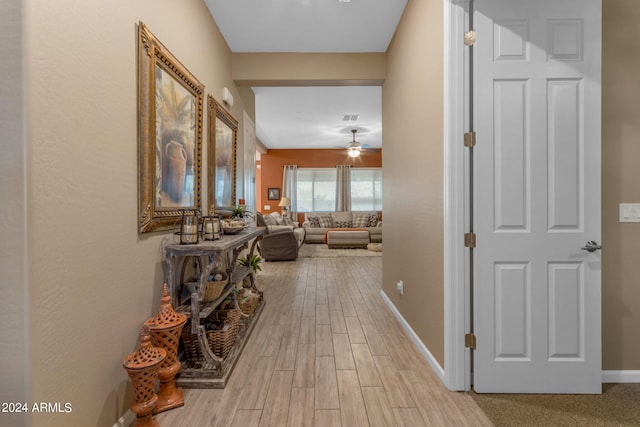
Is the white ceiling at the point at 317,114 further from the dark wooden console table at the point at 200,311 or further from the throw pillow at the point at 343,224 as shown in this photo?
the dark wooden console table at the point at 200,311

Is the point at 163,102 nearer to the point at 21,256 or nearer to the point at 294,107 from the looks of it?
the point at 21,256

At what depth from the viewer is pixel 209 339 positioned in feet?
7.06

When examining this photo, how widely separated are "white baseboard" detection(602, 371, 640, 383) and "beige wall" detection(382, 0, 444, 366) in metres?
1.08

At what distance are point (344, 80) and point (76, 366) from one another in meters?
3.45

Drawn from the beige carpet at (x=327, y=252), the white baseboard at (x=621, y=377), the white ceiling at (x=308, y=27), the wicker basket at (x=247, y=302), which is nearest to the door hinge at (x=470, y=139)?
the white ceiling at (x=308, y=27)

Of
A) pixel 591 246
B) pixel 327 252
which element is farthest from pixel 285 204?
pixel 591 246

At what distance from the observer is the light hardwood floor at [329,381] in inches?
66.0

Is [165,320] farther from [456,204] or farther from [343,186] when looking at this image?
[343,186]

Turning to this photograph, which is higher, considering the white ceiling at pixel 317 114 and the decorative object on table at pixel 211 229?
the white ceiling at pixel 317 114

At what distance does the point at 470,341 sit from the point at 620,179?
1.44 metres

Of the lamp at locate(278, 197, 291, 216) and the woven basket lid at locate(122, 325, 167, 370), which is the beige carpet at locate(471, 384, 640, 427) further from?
the lamp at locate(278, 197, 291, 216)

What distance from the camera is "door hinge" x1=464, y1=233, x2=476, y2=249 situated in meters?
1.90

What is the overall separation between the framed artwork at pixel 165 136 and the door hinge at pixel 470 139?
1.91 meters

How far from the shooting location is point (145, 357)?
4.89 ft
